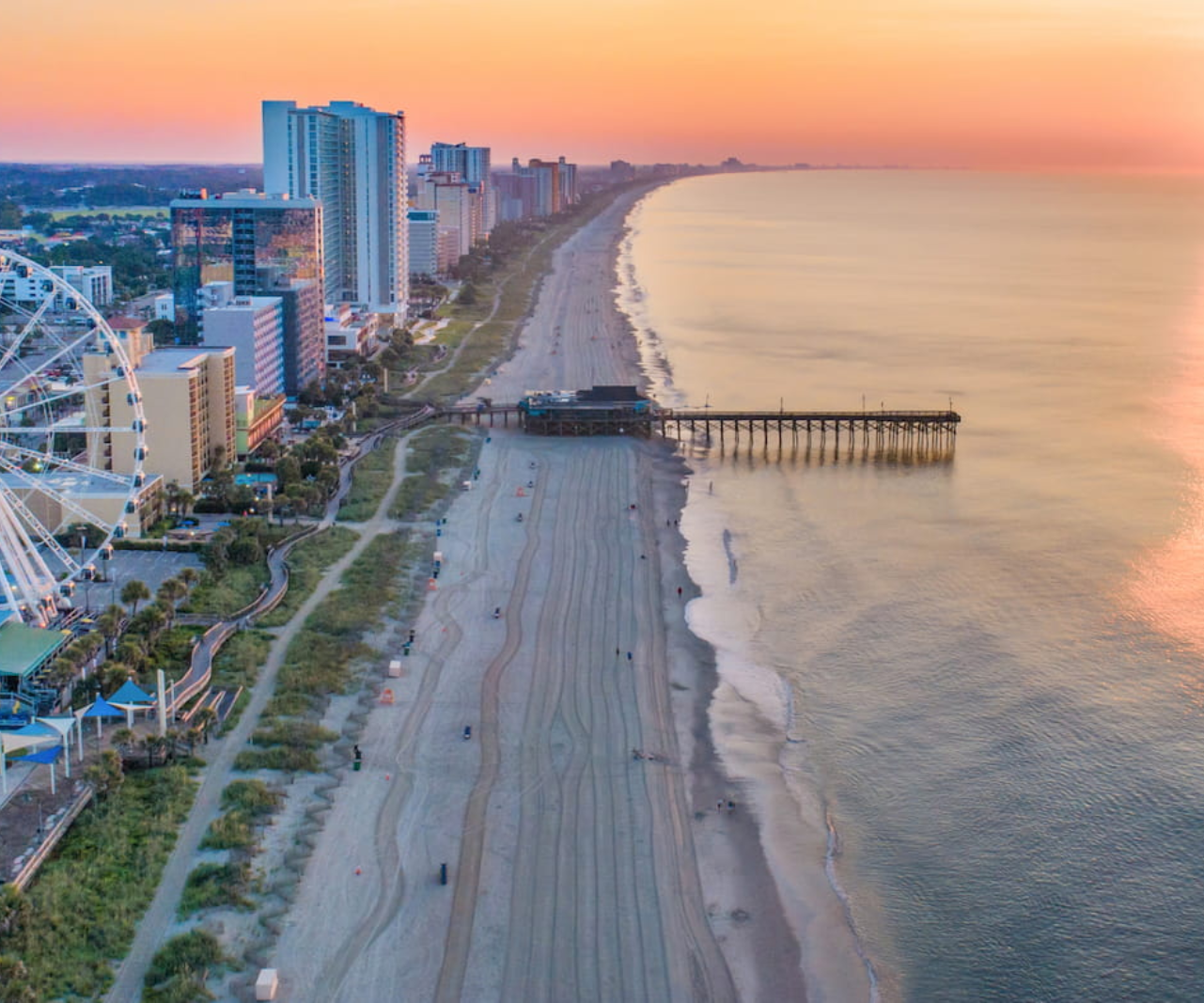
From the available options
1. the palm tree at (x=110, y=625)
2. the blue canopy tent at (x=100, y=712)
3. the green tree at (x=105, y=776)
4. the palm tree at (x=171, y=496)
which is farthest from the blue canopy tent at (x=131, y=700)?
the palm tree at (x=171, y=496)

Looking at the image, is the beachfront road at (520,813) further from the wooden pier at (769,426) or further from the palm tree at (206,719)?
the wooden pier at (769,426)

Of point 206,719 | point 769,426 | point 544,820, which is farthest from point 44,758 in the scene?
point 769,426

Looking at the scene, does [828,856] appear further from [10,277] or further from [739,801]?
[10,277]

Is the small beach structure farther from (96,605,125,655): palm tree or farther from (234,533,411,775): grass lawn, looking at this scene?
(96,605,125,655): palm tree

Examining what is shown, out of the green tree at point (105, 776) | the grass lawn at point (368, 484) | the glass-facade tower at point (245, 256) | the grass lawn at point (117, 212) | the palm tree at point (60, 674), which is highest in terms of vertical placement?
the grass lawn at point (117, 212)

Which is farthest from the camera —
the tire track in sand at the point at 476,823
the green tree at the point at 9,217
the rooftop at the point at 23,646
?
the green tree at the point at 9,217

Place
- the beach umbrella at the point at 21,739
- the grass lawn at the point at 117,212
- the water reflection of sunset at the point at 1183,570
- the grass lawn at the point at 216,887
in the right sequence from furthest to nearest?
the grass lawn at the point at 117,212
the water reflection of sunset at the point at 1183,570
the beach umbrella at the point at 21,739
the grass lawn at the point at 216,887

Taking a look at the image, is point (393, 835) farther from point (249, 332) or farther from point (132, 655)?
point (249, 332)
